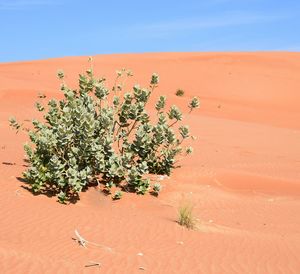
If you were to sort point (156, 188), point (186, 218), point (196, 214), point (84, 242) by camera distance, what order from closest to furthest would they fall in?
point (84, 242) → point (186, 218) → point (196, 214) → point (156, 188)

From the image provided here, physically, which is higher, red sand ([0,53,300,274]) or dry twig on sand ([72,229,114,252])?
dry twig on sand ([72,229,114,252])

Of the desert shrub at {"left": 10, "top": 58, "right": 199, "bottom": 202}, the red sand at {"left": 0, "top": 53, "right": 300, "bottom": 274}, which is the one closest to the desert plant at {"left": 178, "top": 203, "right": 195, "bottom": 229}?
the red sand at {"left": 0, "top": 53, "right": 300, "bottom": 274}

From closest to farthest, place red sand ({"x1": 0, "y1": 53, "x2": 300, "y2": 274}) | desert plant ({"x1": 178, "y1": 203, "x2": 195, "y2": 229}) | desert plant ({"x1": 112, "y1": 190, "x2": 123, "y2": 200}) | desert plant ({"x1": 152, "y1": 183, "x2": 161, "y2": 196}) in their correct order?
red sand ({"x1": 0, "y1": 53, "x2": 300, "y2": 274}) → desert plant ({"x1": 178, "y1": 203, "x2": 195, "y2": 229}) → desert plant ({"x1": 112, "y1": 190, "x2": 123, "y2": 200}) → desert plant ({"x1": 152, "y1": 183, "x2": 161, "y2": 196})

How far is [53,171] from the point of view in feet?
25.8

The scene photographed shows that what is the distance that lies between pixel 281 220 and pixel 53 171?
3.41 metres

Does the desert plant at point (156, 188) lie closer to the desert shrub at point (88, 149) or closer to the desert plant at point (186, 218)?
the desert shrub at point (88, 149)

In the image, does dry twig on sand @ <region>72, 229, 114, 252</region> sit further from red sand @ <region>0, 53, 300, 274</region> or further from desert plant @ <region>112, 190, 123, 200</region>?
desert plant @ <region>112, 190, 123, 200</region>

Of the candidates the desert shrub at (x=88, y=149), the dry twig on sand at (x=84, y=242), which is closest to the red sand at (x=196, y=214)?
the dry twig on sand at (x=84, y=242)

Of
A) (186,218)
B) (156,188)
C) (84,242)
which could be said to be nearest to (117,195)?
(156,188)

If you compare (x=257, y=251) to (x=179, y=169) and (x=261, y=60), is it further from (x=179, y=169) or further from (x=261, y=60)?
(x=261, y=60)

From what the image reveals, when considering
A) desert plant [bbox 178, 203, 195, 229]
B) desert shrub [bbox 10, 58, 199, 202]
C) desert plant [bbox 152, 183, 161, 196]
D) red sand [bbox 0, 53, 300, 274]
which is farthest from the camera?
desert plant [bbox 152, 183, 161, 196]

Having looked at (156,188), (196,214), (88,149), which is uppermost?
(88,149)

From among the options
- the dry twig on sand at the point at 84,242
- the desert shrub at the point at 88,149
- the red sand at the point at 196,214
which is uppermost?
the desert shrub at the point at 88,149

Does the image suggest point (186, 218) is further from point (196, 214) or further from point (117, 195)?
point (117, 195)
